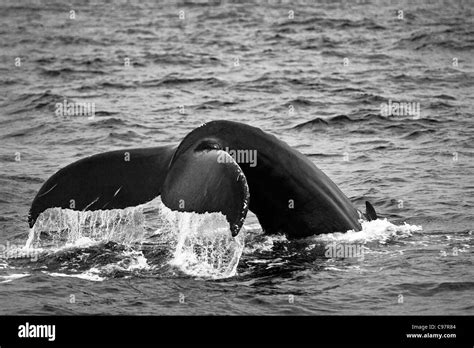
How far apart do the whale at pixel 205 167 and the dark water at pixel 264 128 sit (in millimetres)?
420

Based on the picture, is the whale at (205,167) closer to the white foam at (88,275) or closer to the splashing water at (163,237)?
the splashing water at (163,237)

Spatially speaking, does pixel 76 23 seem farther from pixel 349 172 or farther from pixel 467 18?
pixel 349 172

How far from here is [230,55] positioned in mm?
27484

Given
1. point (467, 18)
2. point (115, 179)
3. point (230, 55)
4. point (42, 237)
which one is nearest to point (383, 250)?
point (115, 179)

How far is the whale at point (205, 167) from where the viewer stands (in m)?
8.70

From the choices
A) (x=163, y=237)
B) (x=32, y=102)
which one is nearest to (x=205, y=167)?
(x=163, y=237)

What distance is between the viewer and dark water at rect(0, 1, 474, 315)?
8695 millimetres

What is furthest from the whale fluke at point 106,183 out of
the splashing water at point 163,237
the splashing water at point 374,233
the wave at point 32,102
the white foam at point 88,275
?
the wave at point 32,102

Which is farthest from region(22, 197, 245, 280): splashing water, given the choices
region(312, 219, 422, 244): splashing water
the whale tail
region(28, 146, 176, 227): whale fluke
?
the whale tail

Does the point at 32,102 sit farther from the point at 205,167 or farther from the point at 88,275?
the point at 205,167

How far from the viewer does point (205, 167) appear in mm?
8242

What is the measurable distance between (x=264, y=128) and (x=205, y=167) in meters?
9.27
